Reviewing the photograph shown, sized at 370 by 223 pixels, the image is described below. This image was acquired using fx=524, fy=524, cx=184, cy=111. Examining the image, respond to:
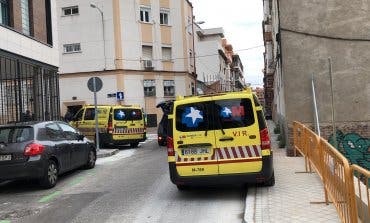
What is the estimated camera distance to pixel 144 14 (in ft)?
142

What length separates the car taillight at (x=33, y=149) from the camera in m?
10.8

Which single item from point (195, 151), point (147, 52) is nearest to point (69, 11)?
point (147, 52)

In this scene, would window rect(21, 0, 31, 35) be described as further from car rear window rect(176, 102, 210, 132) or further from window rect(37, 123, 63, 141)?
car rear window rect(176, 102, 210, 132)

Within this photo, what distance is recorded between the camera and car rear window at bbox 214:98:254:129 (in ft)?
30.9

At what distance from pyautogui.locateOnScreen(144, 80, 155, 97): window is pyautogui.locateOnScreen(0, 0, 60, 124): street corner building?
19387 millimetres

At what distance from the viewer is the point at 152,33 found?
43.2 meters

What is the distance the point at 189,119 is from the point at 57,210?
111 inches

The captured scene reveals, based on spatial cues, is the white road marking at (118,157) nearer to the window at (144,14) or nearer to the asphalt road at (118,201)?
the asphalt road at (118,201)

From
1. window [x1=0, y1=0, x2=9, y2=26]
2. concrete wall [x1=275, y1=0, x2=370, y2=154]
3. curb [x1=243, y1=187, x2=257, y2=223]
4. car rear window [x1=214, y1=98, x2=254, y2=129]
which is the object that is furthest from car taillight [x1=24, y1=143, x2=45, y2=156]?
window [x1=0, y1=0, x2=9, y2=26]

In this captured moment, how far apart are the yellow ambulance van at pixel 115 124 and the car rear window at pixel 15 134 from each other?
967 cm

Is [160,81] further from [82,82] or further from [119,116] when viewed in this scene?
[119,116]

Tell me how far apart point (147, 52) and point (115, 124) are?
22602mm

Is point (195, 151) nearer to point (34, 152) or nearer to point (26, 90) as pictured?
point (34, 152)

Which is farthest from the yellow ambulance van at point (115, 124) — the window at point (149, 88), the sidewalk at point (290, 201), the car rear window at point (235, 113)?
the window at point (149, 88)
